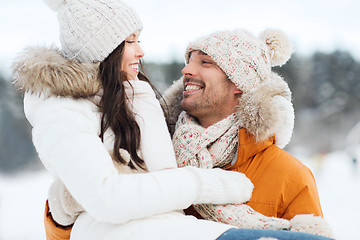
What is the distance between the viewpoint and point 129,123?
1449mm

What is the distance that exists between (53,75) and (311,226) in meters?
1.10

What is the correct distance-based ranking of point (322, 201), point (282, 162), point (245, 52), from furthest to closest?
point (322, 201) → point (245, 52) → point (282, 162)

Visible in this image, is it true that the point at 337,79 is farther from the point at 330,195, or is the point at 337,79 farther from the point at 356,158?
the point at 330,195

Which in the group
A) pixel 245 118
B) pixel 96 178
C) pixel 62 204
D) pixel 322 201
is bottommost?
pixel 322 201

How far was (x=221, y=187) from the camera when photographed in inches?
55.5

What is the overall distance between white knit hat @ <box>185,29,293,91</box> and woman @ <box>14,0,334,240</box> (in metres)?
0.55

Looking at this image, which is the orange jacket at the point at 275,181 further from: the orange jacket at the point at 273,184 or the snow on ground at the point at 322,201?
the snow on ground at the point at 322,201

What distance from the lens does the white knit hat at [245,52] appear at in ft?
6.62

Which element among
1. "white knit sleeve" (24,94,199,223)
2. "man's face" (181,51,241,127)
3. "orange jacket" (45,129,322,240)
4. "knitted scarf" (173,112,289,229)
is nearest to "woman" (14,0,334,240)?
"white knit sleeve" (24,94,199,223)

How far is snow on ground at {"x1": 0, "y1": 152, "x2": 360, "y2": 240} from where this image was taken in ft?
24.0

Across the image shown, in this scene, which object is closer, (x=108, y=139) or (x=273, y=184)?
(x=108, y=139)

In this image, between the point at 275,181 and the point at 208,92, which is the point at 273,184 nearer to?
the point at 275,181

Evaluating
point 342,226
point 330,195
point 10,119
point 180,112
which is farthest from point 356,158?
point 10,119

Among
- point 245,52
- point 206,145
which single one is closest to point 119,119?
point 206,145
